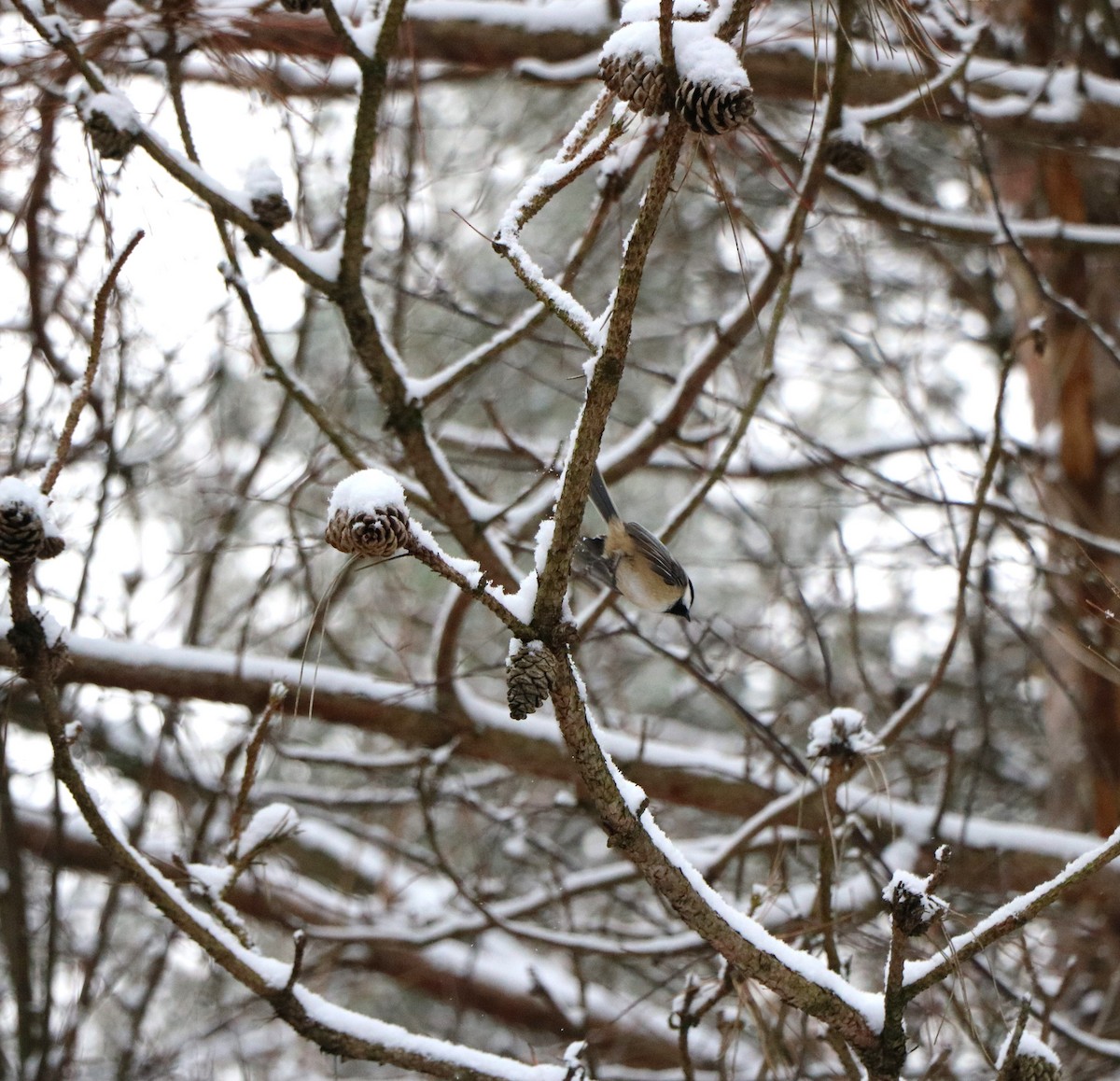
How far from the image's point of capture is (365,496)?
1.14 meters

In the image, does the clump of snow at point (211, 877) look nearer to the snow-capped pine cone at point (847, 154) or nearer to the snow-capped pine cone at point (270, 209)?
the snow-capped pine cone at point (270, 209)

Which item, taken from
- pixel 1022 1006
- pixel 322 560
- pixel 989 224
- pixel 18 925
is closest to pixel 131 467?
pixel 18 925

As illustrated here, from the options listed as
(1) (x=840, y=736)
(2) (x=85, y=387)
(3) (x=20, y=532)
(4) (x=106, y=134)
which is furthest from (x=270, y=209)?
(1) (x=840, y=736)

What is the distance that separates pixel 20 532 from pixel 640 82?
957 millimetres

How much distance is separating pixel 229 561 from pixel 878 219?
5514mm

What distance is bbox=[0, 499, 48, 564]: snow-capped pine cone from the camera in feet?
4.66

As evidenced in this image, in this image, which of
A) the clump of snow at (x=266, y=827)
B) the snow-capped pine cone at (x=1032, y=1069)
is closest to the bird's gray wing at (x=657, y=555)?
the clump of snow at (x=266, y=827)

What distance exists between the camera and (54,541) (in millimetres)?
1521

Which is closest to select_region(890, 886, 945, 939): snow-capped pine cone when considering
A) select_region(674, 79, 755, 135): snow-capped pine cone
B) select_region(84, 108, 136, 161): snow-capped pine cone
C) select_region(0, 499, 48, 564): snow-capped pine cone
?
select_region(674, 79, 755, 135): snow-capped pine cone

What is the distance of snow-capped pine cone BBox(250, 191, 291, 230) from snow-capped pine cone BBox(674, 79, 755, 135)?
4.85 feet

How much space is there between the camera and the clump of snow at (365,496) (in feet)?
3.72

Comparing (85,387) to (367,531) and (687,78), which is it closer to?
(367,531)

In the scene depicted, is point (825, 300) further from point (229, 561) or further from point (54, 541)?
point (54, 541)

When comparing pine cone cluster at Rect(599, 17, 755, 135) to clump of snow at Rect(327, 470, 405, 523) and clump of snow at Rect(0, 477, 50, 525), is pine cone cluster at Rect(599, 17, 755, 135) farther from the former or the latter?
clump of snow at Rect(0, 477, 50, 525)
